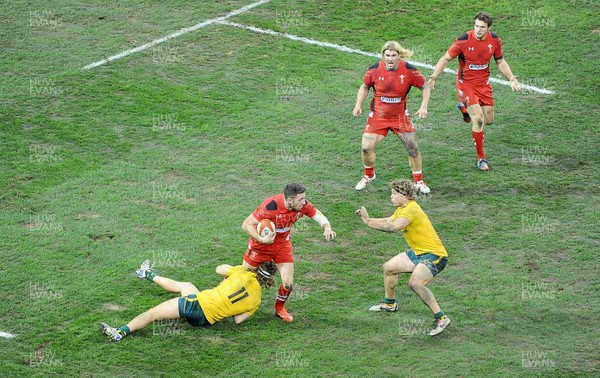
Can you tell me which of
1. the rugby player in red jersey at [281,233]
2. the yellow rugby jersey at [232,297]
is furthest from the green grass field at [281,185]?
the rugby player in red jersey at [281,233]

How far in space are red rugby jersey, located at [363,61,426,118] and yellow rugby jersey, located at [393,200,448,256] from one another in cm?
383

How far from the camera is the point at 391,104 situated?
16.8 meters

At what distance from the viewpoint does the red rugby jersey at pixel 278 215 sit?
1354 cm

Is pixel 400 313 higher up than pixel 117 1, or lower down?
lower down

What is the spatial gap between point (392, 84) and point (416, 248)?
4.10m

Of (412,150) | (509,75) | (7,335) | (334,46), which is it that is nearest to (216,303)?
(7,335)

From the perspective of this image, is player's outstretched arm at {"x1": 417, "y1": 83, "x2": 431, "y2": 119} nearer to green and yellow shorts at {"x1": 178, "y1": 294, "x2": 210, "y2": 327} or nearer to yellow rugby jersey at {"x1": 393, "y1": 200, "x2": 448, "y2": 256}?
yellow rugby jersey at {"x1": 393, "y1": 200, "x2": 448, "y2": 256}

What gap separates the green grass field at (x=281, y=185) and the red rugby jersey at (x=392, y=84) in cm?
128

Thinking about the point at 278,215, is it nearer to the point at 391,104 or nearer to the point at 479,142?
the point at 391,104

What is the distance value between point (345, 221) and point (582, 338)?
443 centimetres

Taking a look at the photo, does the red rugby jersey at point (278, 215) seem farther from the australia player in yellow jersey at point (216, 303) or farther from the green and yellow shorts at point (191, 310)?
the green and yellow shorts at point (191, 310)

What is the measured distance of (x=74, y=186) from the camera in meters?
17.0

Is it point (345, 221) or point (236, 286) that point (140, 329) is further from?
point (345, 221)

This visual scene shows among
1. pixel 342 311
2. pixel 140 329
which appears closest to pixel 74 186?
pixel 140 329
